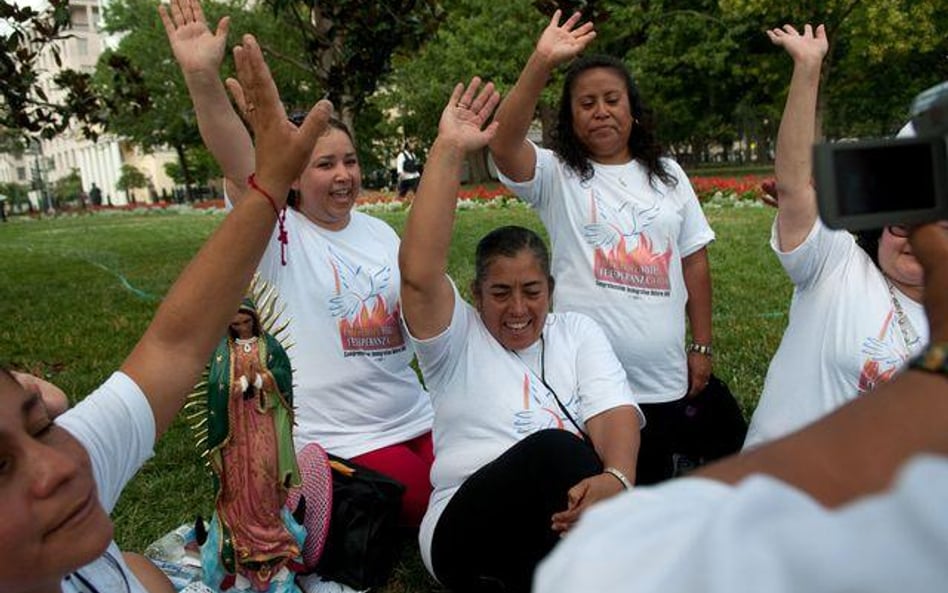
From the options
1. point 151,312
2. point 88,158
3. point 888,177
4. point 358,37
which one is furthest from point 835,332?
point 88,158

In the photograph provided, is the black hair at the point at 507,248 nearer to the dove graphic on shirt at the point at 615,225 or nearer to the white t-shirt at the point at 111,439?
the dove graphic on shirt at the point at 615,225

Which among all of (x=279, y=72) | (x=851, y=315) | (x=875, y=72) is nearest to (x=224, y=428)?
(x=851, y=315)

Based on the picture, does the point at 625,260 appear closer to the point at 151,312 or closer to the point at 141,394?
the point at 141,394

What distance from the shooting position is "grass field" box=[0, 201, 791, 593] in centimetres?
391

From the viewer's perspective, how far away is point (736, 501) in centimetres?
71

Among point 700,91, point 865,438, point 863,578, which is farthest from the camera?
Result: point 700,91

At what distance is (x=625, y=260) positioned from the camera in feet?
11.0

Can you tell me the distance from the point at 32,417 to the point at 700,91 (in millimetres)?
31095

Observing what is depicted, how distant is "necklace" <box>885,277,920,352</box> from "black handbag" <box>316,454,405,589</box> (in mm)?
1758

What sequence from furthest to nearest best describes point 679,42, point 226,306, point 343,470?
point 679,42 < point 343,470 < point 226,306

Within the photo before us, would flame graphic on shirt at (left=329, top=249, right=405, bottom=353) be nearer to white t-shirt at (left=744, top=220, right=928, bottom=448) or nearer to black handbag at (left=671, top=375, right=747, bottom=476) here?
black handbag at (left=671, top=375, right=747, bottom=476)

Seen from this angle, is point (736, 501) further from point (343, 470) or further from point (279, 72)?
point (279, 72)

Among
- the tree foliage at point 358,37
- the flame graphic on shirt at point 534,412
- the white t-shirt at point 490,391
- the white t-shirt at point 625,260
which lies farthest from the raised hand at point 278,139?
the tree foliage at point 358,37

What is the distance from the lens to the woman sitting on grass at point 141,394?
1475mm
